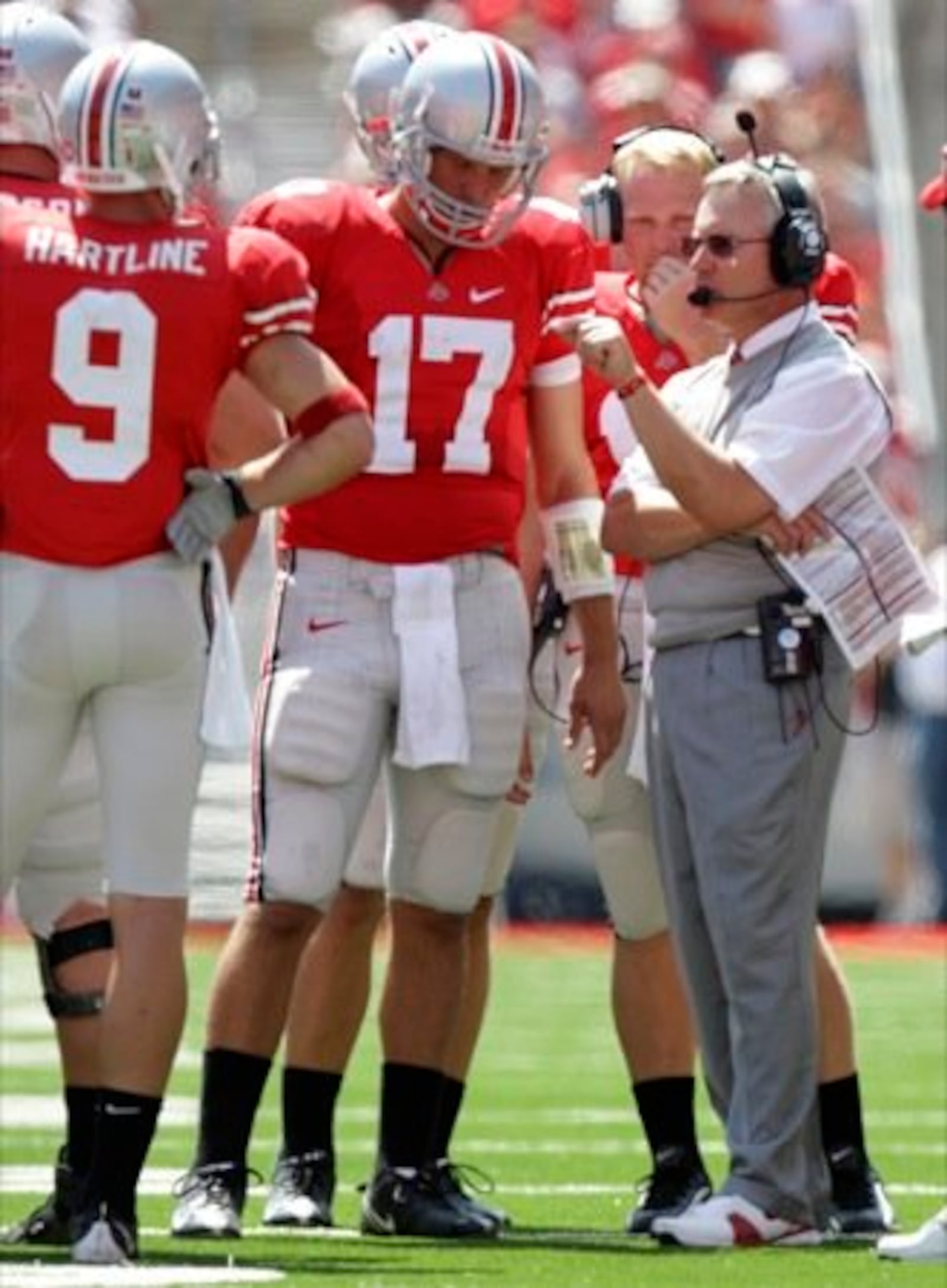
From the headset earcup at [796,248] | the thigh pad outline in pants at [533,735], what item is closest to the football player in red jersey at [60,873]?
the thigh pad outline in pants at [533,735]

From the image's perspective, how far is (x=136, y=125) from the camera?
6625mm

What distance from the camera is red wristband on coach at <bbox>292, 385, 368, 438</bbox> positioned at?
6.77 metres

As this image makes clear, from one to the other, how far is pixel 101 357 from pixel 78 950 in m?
1.06

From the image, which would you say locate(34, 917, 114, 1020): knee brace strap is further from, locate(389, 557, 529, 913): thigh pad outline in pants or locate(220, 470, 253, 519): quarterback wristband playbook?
locate(220, 470, 253, 519): quarterback wristband playbook

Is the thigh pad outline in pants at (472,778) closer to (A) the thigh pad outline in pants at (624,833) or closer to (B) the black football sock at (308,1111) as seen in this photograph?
(A) the thigh pad outline in pants at (624,833)

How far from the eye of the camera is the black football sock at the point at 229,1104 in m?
7.42

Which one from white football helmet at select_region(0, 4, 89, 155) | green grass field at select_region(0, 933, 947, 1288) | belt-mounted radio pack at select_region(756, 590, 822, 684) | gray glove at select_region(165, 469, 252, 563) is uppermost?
white football helmet at select_region(0, 4, 89, 155)

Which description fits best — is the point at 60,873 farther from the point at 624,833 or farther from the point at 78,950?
the point at 624,833

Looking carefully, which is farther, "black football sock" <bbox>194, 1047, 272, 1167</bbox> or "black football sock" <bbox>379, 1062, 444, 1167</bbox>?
"black football sock" <bbox>379, 1062, 444, 1167</bbox>

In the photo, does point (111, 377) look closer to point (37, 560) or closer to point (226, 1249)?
point (37, 560)

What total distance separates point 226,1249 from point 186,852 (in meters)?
0.71

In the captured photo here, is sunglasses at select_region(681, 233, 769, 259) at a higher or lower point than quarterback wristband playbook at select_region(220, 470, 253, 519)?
higher

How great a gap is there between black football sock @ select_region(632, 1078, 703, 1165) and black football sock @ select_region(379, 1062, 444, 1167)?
0.43 m

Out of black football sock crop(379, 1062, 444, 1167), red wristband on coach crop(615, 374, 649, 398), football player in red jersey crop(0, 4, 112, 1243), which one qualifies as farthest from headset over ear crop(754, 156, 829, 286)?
black football sock crop(379, 1062, 444, 1167)
